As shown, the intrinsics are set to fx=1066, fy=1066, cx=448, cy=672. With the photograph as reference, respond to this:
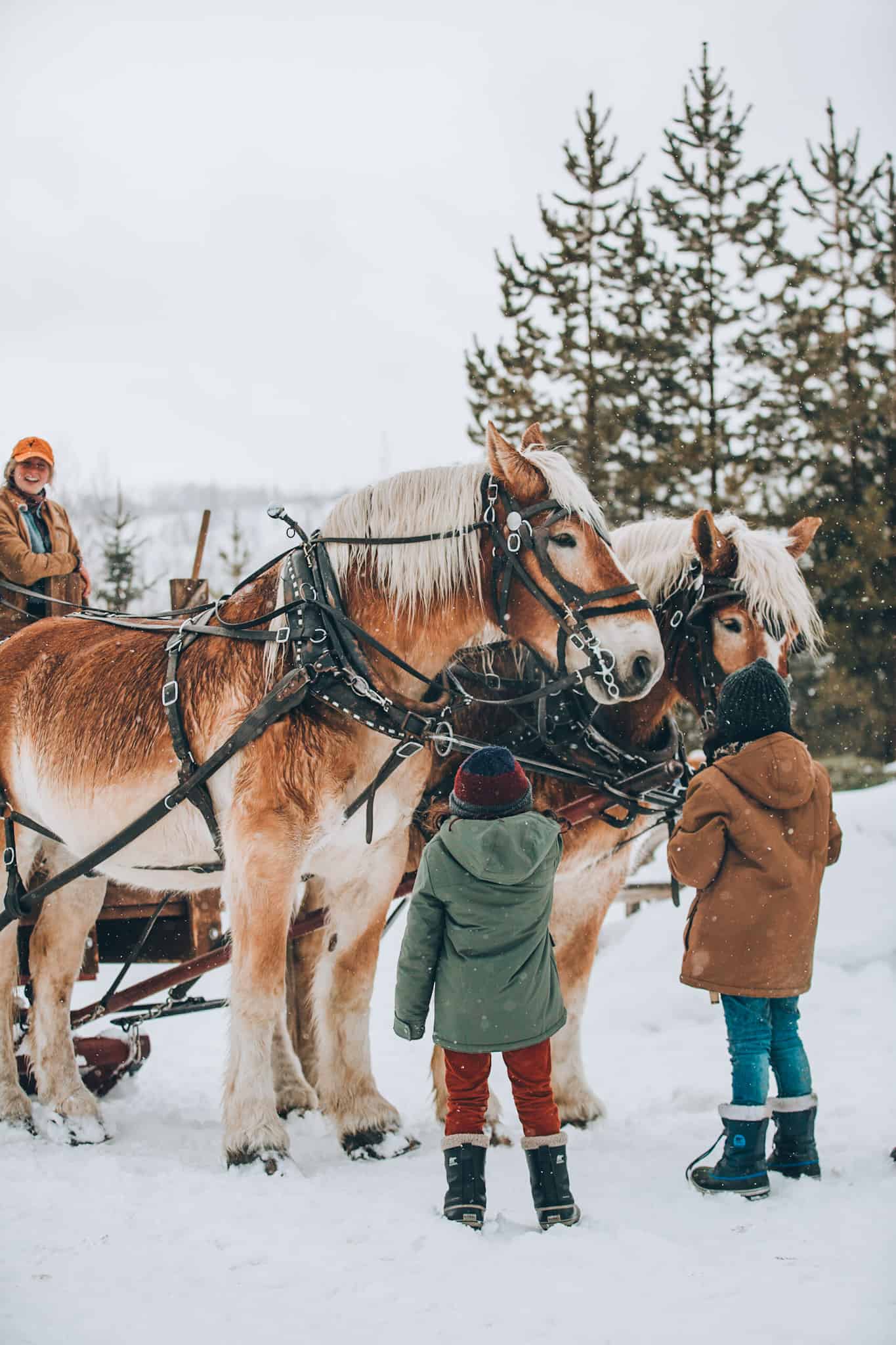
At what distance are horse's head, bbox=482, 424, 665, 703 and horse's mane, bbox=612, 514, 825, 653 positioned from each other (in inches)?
31.0

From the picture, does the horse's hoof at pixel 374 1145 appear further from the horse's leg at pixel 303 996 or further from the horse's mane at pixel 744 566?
the horse's mane at pixel 744 566

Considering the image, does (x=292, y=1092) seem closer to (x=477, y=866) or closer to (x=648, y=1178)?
(x=648, y=1178)

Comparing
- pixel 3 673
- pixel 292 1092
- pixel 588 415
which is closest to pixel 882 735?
pixel 588 415

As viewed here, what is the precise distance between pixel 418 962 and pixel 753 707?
53.8 inches

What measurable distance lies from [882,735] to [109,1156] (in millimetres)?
13351

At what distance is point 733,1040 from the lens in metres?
3.49

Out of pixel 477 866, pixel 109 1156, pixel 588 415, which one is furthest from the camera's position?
pixel 588 415

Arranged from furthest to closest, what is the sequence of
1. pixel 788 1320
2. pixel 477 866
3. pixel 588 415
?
pixel 588 415
pixel 477 866
pixel 788 1320

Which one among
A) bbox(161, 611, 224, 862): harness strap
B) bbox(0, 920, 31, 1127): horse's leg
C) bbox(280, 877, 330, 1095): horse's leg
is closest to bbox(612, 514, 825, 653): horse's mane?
bbox(161, 611, 224, 862): harness strap

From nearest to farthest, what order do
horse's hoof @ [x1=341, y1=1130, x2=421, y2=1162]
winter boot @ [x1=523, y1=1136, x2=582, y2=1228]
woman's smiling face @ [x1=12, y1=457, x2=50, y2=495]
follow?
winter boot @ [x1=523, y1=1136, x2=582, y2=1228] < horse's hoof @ [x1=341, y1=1130, x2=421, y2=1162] < woman's smiling face @ [x1=12, y1=457, x2=50, y2=495]

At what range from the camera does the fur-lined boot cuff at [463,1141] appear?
10.3ft

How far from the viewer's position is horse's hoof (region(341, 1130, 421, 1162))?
400 cm

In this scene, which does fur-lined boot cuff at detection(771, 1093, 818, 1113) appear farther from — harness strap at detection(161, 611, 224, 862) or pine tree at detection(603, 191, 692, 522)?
pine tree at detection(603, 191, 692, 522)

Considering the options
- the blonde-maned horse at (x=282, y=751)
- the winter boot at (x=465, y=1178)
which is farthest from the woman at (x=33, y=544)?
the winter boot at (x=465, y=1178)
